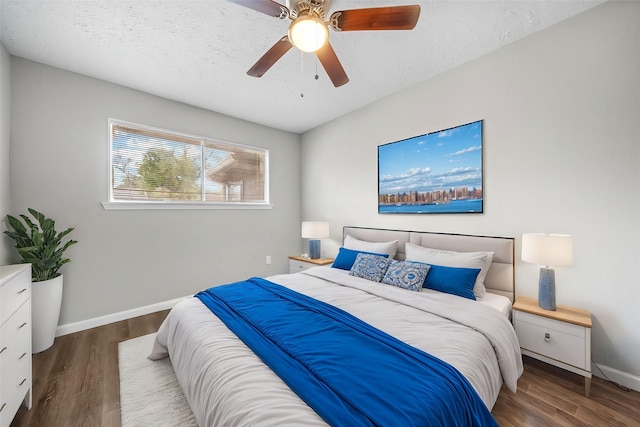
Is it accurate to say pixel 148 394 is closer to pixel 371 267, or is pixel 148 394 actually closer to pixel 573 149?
pixel 371 267

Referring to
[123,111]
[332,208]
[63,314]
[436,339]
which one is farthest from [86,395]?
[332,208]

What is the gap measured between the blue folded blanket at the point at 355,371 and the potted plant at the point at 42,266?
6.27ft

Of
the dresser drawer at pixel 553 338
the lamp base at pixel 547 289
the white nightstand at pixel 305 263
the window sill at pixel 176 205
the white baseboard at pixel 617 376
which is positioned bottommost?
the white baseboard at pixel 617 376

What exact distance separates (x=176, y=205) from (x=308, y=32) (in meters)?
2.74

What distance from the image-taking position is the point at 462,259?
7.38 ft

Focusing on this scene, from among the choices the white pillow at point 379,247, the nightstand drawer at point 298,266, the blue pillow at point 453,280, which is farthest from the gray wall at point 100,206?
the blue pillow at point 453,280

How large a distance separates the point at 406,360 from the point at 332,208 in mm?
2970

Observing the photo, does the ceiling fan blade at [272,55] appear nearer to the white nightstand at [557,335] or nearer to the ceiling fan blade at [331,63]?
the ceiling fan blade at [331,63]

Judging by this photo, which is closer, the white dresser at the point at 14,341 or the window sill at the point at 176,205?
the white dresser at the point at 14,341

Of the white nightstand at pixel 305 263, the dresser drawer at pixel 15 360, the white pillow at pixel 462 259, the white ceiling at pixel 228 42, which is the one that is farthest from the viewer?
the white nightstand at pixel 305 263

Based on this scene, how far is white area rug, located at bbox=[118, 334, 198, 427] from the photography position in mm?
1531

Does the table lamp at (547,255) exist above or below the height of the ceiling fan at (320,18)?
below

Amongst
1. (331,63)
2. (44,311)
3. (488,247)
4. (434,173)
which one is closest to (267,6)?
(331,63)

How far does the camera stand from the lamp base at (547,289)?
1905 mm
